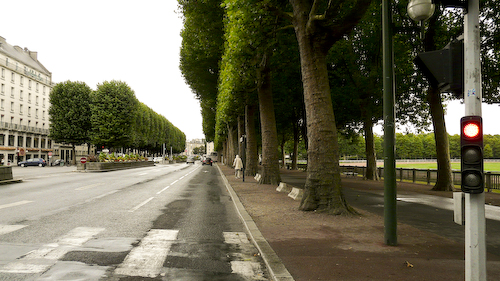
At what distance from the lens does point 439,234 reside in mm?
6871

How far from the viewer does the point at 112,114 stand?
53.0 metres

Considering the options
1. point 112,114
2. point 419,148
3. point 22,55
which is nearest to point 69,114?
point 112,114

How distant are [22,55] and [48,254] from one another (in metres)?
76.9

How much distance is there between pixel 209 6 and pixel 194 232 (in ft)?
49.7

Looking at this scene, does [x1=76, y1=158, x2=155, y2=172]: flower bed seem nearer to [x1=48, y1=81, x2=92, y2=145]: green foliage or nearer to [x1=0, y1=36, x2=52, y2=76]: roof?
[x1=48, y1=81, x2=92, y2=145]: green foliage


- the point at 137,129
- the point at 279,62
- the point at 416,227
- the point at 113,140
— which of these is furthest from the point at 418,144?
the point at 416,227

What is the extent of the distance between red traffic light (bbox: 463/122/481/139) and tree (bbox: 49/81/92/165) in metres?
60.9

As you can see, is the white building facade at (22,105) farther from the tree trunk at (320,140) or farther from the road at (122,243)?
the tree trunk at (320,140)

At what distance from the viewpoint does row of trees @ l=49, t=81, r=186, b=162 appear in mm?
53000

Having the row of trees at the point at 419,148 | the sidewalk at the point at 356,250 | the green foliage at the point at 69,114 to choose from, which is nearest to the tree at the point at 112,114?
the green foliage at the point at 69,114

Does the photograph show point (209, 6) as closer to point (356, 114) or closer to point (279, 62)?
point (279, 62)

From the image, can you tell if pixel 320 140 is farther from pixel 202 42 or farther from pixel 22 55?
pixel 22 55

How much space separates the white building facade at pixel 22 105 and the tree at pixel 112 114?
15312 mm

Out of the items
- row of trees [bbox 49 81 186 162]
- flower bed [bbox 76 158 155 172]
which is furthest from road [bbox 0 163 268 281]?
row of trees [bbox 49 81 186 162]
